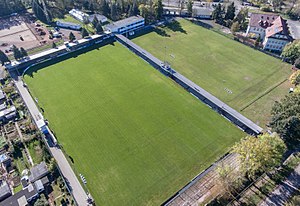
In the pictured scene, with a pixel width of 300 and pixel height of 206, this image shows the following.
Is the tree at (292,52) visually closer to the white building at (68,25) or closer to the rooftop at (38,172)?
the rooftop at (38,172)

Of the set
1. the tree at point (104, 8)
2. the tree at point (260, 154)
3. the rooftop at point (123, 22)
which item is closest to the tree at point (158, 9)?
the rooftop at point (123, 22)

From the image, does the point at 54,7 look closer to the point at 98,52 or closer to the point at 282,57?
the point at 98,52

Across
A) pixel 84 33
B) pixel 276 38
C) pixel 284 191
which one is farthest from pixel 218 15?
pixel 284 191

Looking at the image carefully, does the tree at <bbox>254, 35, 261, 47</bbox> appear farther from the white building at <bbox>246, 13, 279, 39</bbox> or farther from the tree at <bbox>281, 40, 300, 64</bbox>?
the tree at <bbox>281, 40, 300, 64</bbox>

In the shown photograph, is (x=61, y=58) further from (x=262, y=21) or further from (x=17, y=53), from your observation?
(x=262, y=21)

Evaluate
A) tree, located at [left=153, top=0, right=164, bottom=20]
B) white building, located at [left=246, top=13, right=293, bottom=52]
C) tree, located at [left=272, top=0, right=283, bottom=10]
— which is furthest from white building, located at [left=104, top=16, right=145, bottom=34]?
tree, located at [left=272, top=0, right=283, bottom=10]

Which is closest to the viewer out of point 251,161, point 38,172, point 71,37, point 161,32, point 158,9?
point 251,161
